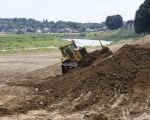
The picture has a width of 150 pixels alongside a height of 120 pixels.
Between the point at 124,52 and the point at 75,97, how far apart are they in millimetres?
5770

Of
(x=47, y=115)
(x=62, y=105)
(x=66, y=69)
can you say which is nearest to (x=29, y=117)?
(x=47, y=115)

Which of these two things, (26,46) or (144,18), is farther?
(26,46)

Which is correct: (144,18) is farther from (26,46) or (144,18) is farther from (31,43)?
(31,43)

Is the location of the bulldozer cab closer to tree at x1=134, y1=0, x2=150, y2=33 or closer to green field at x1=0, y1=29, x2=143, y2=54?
green field at x1=0, y1=29, x2=143, y2=54

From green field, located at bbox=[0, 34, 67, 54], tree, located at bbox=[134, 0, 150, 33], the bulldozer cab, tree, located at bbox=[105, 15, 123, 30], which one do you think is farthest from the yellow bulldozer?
tree, located at bbox=[105, 15, 123, 30]

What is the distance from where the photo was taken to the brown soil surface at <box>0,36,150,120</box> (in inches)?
725

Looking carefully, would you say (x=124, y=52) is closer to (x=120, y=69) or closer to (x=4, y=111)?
(x=120, y=69)

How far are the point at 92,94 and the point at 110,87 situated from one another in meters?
0.91

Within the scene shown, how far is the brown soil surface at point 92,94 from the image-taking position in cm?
1842

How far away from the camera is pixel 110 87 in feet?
69.9

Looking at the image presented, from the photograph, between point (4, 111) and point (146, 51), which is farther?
point (146, 51)

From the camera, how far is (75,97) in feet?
69.7

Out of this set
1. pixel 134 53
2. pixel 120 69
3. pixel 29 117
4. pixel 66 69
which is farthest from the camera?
pixel 66 69

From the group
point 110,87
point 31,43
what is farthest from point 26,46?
point 110,87
